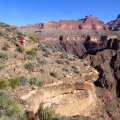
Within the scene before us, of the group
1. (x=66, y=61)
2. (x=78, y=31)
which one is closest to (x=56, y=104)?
(x=66, y=61)

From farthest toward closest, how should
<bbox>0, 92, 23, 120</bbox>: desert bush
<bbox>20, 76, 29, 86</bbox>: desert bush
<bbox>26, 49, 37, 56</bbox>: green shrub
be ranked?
<bbox>26, 49, 37, 56</bbox>: green shrub → <bbox>20, 76, 29, 86</bbox>: desert bush → <bbox>0, 92, 23, 120</bbox>: desert bush

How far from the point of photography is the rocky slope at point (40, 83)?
13.6m

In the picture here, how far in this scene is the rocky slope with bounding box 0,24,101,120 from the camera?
13648mm

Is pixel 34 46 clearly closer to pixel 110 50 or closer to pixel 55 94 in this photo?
pixel 55 94

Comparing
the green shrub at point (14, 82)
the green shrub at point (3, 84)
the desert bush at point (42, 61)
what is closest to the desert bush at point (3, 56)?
the desert bush at point (42, 61)

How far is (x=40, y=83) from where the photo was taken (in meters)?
16.3

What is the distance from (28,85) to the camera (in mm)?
15898

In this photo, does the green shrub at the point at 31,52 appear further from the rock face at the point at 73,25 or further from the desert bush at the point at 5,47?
the rock face at the point at 73,25

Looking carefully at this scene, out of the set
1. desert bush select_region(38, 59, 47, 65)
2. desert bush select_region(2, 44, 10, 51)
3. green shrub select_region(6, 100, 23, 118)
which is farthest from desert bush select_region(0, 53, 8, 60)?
green shrub select_region(6, 100, 23, 118)

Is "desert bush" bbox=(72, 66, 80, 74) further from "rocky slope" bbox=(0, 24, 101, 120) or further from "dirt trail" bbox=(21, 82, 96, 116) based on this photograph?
"dirt trail" bbox=(21, 82, 96, 116)

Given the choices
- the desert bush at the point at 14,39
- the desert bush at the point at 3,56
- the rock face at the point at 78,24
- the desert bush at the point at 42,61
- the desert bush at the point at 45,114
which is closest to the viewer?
the desert bush at the point at 45,114

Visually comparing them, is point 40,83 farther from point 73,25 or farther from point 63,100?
point 73,25

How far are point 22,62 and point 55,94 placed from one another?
8.99 feet

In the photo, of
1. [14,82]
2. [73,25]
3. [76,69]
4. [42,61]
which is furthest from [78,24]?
[14,82]
